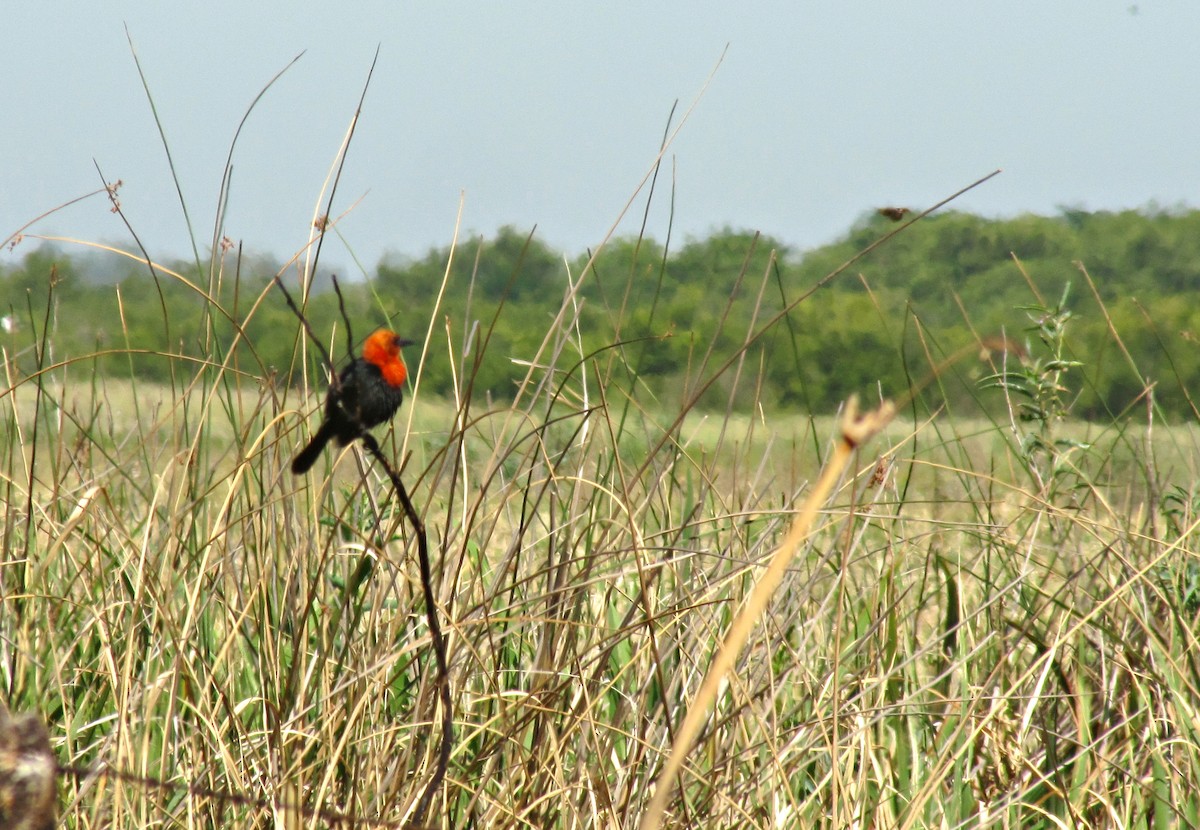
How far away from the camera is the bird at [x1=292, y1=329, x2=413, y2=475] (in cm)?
129

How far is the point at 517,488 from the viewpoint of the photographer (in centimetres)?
197

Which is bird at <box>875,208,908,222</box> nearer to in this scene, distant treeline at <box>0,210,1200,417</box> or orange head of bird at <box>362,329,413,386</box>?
orange head of bird at <box>362,329,413,386</box>

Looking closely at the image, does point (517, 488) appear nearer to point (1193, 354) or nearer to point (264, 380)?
point (264, 380)

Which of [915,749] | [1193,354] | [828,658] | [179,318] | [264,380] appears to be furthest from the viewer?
[1193,354]

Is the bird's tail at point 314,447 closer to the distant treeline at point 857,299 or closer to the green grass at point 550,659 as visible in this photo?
the green grass at point 550,659

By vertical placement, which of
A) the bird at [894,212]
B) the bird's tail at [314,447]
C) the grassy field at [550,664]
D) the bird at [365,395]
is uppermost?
the bird at [894,212]

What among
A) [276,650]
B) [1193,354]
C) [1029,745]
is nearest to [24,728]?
[276,650]

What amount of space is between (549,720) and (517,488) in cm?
43

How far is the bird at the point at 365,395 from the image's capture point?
1289mm

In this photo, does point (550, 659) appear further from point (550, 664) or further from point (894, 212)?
point (894, 212)

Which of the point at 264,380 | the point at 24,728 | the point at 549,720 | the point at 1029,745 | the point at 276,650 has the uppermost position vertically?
the point at 264,380

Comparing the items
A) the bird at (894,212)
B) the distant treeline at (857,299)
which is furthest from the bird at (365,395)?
the distant treeline at (857,299)

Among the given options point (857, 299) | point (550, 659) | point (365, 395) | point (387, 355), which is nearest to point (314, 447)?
point (365, 395)

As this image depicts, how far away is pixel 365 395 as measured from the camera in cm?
148
